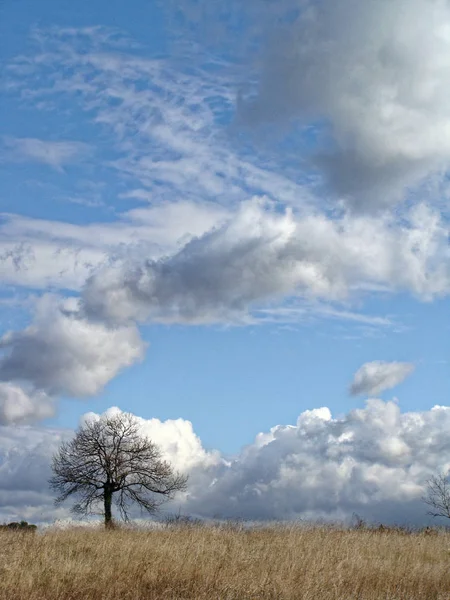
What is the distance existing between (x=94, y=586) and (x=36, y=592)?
1.34 metres

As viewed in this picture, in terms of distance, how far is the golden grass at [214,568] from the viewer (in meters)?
15.3

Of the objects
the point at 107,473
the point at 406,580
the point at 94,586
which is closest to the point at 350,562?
the point at 406,580

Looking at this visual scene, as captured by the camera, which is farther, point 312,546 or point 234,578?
point 312,546

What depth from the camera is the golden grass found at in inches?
602

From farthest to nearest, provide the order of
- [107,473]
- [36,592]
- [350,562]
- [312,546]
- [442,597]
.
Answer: [107,473]
[312,546]
[350,562]
[442,597]
[36,592]

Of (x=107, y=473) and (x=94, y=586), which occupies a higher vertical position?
(x=107, y=473)

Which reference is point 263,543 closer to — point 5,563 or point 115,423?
point 5,563

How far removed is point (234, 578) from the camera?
16172 millimetres

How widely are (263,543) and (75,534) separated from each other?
620 centimetres

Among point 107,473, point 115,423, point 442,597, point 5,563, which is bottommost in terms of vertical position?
point 442,597

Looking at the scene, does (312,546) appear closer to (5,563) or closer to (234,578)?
(234,578)

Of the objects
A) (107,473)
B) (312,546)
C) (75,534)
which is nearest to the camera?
(312,546)

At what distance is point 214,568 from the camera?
1712cm

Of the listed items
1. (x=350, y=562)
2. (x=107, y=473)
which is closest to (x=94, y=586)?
(x=350, y=562)
